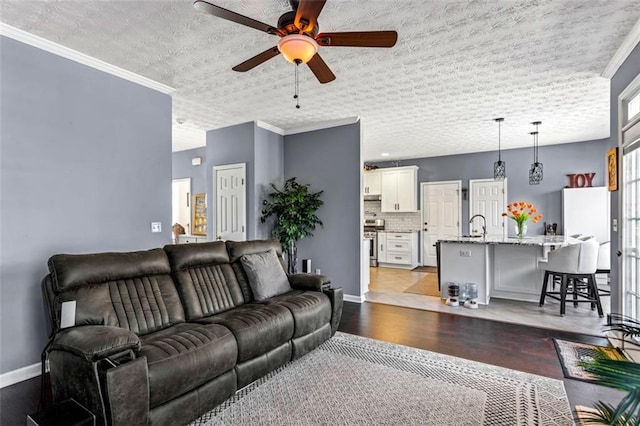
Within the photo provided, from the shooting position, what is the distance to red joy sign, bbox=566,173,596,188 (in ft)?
20.6

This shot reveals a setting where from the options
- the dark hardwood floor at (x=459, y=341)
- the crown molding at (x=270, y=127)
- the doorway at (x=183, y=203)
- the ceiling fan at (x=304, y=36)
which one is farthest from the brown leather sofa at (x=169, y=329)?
the doorway at (x=183, y=203)

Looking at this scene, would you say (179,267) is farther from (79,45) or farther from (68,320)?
(79,45)

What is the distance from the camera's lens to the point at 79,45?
290cm

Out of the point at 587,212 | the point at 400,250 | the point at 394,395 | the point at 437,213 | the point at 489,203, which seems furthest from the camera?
the point at 437,213

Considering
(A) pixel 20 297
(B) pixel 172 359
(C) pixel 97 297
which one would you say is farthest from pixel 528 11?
(A) pixel 20 297

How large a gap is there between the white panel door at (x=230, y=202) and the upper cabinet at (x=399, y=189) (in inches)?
169

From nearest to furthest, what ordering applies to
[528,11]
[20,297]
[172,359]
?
1. [172,359]
2. [528,11]
3. [20,297]

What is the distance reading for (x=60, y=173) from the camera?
2928mm

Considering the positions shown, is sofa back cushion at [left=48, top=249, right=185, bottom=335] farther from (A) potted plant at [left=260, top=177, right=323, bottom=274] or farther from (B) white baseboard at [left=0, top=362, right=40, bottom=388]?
(A) potted plant at [left=260, top=177, right=323, bottom=274]

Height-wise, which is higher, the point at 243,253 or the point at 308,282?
the point at 243,253

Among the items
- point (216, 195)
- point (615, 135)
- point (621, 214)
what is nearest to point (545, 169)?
point (615, 135)

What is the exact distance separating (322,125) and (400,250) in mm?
3992

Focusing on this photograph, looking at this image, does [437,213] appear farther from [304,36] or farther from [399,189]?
[304,36]

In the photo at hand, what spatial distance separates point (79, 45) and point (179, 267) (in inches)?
85.3
